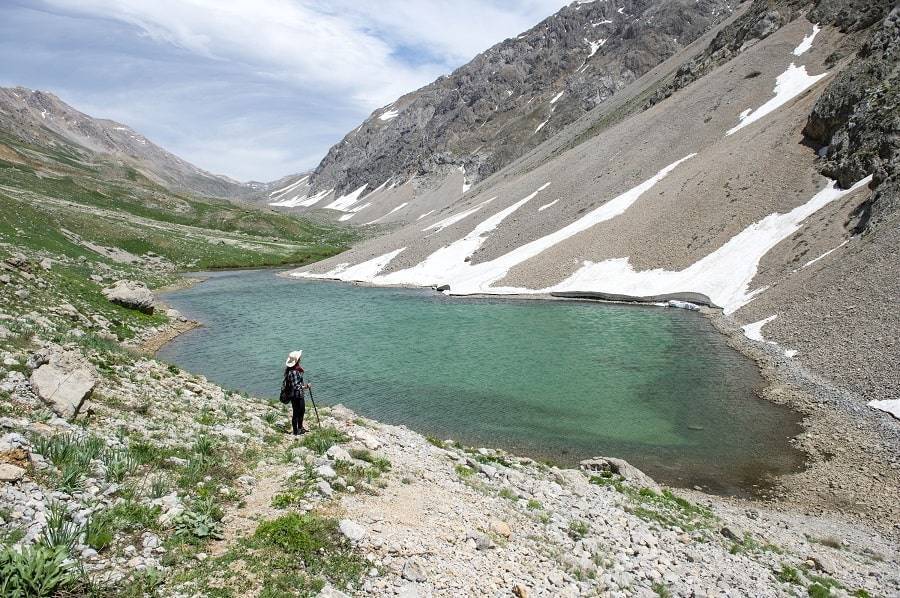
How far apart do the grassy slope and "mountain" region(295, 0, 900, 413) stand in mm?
25125

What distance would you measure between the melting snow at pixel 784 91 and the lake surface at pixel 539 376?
137 ft

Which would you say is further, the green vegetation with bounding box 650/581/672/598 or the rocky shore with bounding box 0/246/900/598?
the green vegetation with bounding box 650/581/672/598

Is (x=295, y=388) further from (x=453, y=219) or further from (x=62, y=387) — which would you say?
(x=453, y=219)

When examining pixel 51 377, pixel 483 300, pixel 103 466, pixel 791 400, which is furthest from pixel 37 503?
pixel 483 300

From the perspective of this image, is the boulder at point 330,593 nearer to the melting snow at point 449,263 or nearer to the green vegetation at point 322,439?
the green vegetation at point 322,439

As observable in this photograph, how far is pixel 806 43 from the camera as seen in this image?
265ft

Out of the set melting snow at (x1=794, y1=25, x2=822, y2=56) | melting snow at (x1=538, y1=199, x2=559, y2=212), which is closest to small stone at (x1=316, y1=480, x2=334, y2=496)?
melting snow at (x1=538, y1=199, x2=559, y2=212)

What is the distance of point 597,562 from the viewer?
10539 mm

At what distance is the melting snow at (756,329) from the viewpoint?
33197mm

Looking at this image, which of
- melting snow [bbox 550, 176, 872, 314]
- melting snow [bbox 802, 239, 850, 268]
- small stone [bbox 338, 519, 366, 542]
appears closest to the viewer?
small stone [bbox 338, 519, 366, 542]

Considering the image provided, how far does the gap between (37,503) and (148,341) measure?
99.1 feet

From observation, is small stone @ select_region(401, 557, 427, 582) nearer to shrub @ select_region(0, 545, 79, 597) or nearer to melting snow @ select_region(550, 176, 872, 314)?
shrub @ select_region(0, 545, 79, 597)

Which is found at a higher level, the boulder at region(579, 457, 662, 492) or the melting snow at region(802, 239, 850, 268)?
the boulder at region(579, 457, 662, 492)

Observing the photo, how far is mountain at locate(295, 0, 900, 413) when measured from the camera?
30.9 meters
